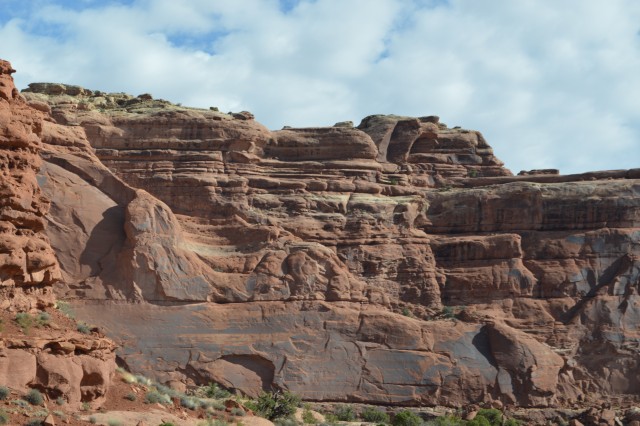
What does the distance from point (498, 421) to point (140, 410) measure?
20.1 metres

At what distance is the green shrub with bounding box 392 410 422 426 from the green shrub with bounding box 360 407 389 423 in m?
0.42

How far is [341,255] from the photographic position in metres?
46.5

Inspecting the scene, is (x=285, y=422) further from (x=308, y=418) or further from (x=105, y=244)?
(x=105, y=244)

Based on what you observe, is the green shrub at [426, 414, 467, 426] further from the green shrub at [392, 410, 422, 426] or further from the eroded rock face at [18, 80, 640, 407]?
the eroded rock face at [18, 80, 640, 407]

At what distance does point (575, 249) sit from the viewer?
160ft

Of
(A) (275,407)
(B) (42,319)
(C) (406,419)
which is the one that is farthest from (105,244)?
(B) (42,319)

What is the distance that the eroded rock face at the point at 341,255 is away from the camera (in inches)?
1636

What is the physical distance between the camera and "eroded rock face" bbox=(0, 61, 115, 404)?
22250 mm

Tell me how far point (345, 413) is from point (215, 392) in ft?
17.2

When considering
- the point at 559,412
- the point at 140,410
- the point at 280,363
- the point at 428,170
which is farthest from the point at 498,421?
the point at 140,410

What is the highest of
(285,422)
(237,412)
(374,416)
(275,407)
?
(237,412)

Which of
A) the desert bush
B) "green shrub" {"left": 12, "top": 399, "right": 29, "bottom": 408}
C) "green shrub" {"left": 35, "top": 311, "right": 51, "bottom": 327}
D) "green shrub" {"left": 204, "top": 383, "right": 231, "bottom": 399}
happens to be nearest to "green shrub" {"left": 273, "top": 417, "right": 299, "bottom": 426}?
"green shrub" {"left": 204, "top": 383, "right": 231, "bottom": 399}

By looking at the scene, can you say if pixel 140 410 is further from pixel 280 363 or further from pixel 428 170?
pixel 428 170

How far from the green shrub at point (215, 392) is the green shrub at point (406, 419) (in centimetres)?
637
